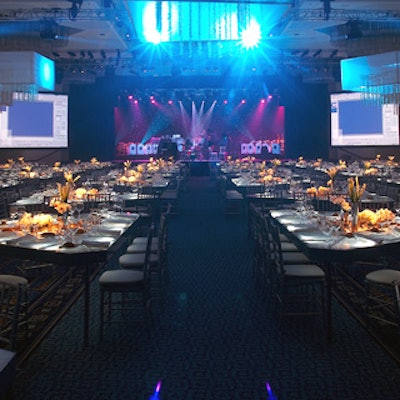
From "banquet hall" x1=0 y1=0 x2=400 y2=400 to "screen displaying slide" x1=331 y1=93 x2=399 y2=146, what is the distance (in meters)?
0.08

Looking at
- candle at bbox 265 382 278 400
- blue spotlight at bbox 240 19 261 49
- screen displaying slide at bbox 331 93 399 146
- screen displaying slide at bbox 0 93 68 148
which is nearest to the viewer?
candle at bbox 265 382 278 400

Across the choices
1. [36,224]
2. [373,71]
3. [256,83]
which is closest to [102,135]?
[256,83]

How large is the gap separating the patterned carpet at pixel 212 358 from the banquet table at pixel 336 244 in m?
0.37

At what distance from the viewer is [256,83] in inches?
811

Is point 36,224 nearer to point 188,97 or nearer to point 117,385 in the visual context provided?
point 117,385

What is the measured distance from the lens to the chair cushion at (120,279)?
366 cm

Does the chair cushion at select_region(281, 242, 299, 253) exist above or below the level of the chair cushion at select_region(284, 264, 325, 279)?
above

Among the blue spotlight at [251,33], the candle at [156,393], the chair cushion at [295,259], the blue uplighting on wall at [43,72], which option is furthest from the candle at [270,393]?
the blue spotlight at [251,33]

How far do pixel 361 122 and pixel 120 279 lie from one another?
1664cm

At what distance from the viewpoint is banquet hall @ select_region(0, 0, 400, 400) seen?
3.13 meters

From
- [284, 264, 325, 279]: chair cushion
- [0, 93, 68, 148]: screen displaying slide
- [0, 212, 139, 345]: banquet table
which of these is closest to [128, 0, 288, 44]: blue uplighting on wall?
[0, 93, 68, 148]: screen displaying slide

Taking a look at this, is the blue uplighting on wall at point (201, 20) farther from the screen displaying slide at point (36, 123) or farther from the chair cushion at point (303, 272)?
the chair cushion at point (303, 272)

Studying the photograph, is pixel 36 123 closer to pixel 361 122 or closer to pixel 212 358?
pixel 361 122

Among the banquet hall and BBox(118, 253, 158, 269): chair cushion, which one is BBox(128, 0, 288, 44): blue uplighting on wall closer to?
the banquet hall
